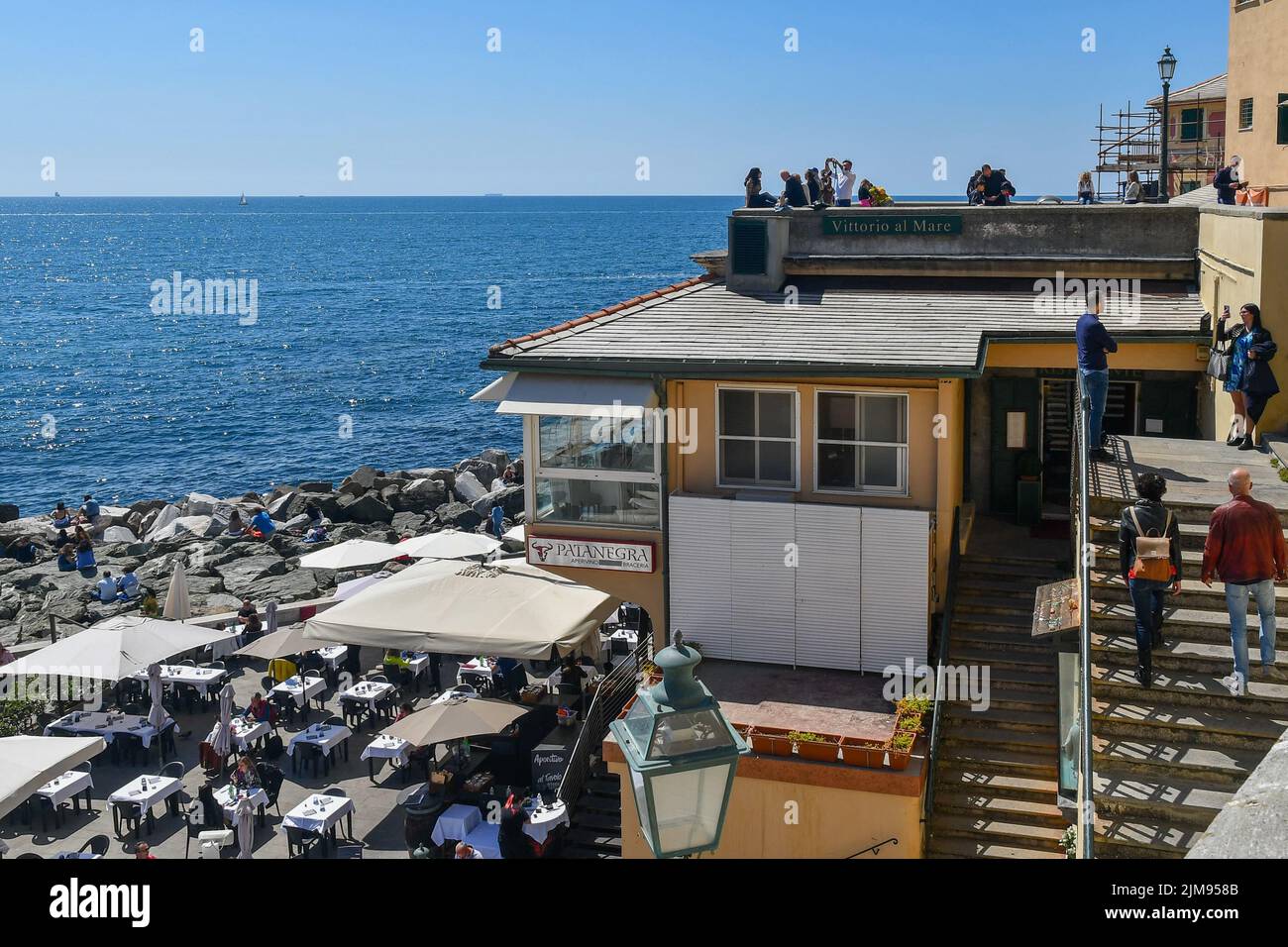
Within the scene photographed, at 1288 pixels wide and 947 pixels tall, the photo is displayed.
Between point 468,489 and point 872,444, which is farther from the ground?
point 872,444

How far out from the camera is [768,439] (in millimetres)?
18453

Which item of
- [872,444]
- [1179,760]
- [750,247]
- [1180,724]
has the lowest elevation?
[1179,760]

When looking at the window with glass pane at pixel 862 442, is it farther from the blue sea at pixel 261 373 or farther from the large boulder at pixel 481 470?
the blue sea at pixel 261 373

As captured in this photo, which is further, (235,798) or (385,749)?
(385,749)

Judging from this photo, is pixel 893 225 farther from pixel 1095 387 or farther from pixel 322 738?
pixel 322 738


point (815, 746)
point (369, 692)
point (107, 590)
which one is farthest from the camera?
point (107, 590)

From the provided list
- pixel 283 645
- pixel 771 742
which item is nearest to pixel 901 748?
pixel 771 742

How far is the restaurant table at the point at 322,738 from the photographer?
20281 mm

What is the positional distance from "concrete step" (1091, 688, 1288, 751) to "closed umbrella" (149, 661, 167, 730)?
15.4 metres

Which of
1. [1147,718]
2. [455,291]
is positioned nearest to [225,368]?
[455,291]

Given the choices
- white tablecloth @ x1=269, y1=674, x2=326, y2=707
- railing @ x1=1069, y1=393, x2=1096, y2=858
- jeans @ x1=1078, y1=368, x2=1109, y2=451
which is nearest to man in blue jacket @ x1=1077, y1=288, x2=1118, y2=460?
jeans @ x1=1078, y1=368, x2=1109, y2=451

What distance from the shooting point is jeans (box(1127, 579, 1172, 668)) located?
12297 millimetres

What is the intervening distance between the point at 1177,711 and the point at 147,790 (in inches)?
567
